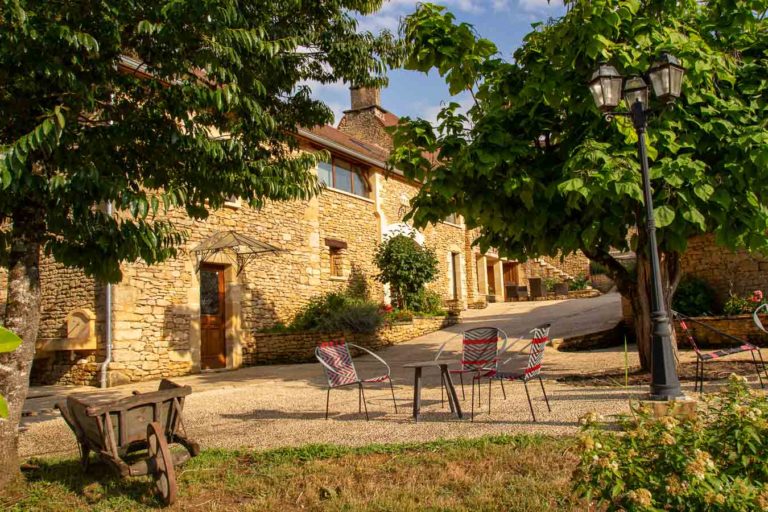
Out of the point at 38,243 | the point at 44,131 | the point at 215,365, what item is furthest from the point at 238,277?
the point at 44,131

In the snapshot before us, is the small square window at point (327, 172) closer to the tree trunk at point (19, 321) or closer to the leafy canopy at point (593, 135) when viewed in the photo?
the leafy canopy at point (593, 135)

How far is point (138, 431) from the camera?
3969mm

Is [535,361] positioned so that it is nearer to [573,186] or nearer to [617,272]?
[573,186]

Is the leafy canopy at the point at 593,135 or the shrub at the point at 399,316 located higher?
the leafy canopy at the point at 593,135

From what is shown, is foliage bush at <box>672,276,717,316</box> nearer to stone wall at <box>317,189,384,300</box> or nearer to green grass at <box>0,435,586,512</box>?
stone wall at <box>317,189,384,300</box>

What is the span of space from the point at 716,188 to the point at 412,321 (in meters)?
10.5

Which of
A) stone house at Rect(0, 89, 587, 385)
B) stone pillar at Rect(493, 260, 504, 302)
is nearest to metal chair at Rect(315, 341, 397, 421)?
stone house at Rect(0, 89, 587, 385)

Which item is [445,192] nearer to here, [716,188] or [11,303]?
[716,188]

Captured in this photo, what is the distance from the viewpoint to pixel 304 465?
4258 mm

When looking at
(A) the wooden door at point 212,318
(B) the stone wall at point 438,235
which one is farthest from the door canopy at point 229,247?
(B) the stone wall at point 438,235

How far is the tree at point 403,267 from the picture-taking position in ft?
55.5

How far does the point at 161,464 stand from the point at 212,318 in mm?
9298

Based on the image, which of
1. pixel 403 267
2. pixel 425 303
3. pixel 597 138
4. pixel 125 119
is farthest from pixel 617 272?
pixel 425 303

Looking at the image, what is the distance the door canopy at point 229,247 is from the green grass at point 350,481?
7.62 metres
